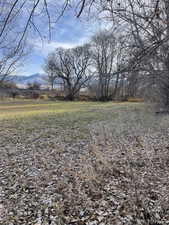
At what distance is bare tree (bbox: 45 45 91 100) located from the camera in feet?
113

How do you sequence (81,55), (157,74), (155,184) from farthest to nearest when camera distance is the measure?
(81,55)
(157,74)
(155,184)

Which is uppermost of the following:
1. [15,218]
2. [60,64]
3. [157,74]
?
[60,64]

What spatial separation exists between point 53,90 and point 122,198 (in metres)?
36.2

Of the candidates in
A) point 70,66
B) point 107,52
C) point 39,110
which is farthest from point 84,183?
point 70,66

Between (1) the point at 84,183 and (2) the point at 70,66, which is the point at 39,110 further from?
(2) the point at 70,66

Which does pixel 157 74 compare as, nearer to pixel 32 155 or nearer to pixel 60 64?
pixel 32 155

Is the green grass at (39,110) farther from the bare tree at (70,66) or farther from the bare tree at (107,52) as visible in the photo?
the bare tree at (70,66)

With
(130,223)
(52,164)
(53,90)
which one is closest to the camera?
(130,223)

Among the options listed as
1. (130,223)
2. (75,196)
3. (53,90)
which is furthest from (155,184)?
(53,90)

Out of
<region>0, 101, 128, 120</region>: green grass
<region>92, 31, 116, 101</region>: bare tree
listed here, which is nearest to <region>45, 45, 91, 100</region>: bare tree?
<region>92, 31, 116, 101</region>: bare tree

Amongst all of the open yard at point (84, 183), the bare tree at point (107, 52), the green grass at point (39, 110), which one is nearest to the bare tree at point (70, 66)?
the bare tree at point (107, 52)

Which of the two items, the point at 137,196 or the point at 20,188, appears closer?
the point at 137,196

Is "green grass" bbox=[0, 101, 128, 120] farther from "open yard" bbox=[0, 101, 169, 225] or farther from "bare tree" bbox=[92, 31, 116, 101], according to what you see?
"open yard" bbox=[0, 101, 169, 225]

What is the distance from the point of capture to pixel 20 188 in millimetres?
2859
